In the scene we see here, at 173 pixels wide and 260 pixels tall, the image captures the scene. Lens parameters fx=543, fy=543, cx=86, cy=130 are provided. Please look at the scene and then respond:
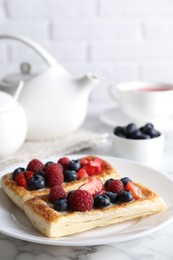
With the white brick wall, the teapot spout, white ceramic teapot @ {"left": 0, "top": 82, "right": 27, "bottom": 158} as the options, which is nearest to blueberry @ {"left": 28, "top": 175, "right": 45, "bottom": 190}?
white ceramic teapot @ {"left": 0, "top": 82, "right": 27, "bottom": 158}

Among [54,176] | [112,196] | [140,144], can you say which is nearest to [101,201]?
[112,196]

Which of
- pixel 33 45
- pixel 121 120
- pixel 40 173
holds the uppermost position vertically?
pixel 33 45

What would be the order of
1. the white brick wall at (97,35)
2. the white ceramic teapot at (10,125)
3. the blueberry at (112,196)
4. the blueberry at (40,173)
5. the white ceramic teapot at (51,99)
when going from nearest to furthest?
the blueberry at (112,196), the blueberry at (40,173), the white ceramic teapot at (10,125), the white ceramic teapot at (51,99), the white brick wall at (97,35)

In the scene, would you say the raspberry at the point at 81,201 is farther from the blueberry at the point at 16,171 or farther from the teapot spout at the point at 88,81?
the teapot spout at the point at 88,81

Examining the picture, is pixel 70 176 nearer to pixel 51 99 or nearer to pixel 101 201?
pixel 101 201

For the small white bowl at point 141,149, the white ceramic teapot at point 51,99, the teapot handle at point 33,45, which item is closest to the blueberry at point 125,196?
the small white bowl at point 141,149

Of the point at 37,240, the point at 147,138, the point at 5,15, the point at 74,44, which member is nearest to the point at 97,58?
the point at 74,44
